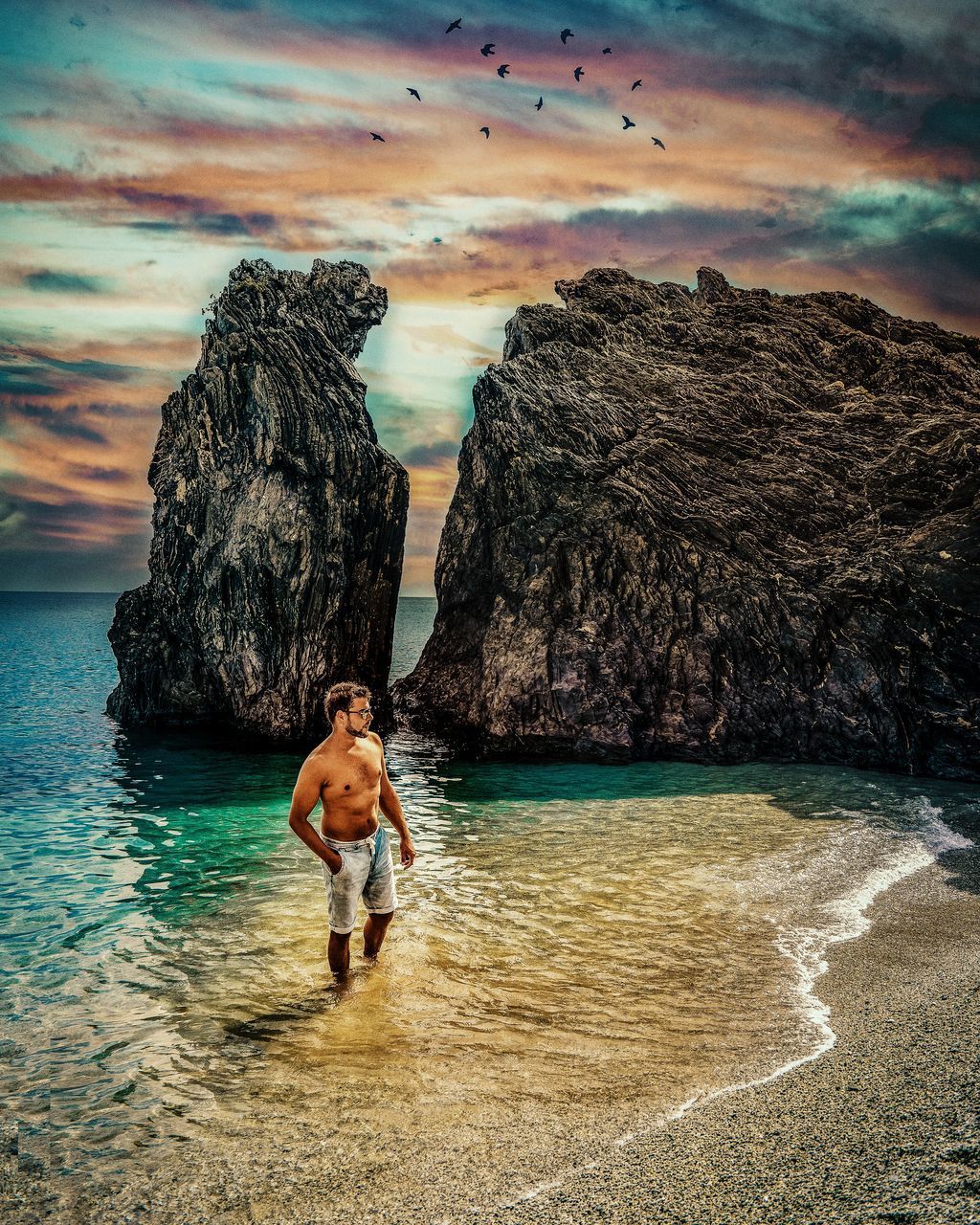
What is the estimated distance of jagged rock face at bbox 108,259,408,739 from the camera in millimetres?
29250

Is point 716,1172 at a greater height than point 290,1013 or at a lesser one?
greater

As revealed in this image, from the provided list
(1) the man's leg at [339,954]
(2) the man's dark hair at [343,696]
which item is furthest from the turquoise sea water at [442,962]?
(2) the man's dark hair at [343,696]

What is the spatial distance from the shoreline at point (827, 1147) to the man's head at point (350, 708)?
14.5 ft

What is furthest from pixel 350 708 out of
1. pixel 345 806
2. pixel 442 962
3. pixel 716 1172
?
pixel 716 1172

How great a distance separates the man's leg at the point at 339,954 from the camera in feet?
29.6

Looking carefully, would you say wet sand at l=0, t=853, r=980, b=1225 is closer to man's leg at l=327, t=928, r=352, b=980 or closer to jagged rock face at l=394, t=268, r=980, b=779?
man's leg at l=327, t=928, r=352, b=980

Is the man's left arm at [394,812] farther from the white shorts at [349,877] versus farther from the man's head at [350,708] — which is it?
the man's head at [350,708]

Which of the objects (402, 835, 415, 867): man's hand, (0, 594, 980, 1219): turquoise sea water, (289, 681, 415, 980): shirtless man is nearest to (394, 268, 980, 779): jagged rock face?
(0, 594, 980, 1219): turquoise sea water

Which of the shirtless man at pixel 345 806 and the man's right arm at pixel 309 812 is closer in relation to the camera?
the man's right arm at pixel 309 812

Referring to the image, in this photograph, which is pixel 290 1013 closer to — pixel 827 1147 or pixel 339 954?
pixel 339 954

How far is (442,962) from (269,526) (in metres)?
21.2

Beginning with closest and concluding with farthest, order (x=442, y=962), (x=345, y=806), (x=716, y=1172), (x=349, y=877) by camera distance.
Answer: (x=716, y=1172), (x=345, y=806), (x=349, y=877), (x=442, y=962)

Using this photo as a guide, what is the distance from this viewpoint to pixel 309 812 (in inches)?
340

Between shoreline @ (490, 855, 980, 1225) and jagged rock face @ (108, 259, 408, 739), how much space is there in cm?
2365
